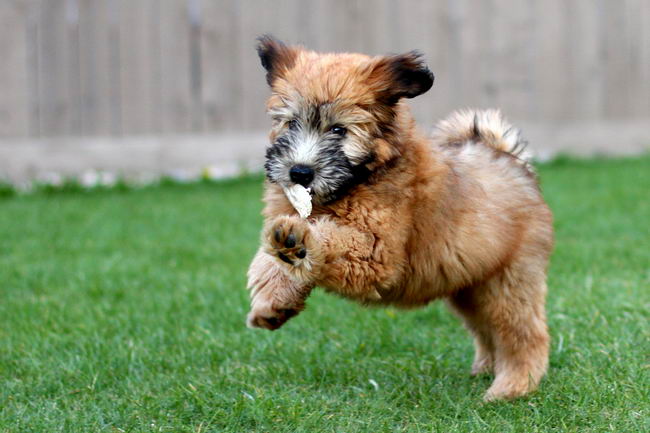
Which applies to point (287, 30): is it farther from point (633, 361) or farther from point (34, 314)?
point (633, 361)

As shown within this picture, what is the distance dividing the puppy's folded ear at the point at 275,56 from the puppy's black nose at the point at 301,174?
511 millimetres

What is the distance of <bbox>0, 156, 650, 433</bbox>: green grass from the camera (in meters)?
3.78

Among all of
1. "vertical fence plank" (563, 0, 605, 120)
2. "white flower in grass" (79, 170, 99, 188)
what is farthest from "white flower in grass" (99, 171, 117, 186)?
"vertical fence plank" (563, 0, 605, 120)

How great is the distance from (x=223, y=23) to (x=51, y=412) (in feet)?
25.0

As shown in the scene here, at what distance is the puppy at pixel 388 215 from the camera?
11.8 feet

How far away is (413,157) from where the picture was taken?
153 inches

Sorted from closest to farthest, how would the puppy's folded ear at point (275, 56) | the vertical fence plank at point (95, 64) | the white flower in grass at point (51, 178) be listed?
the puppy's folded ear at point (275, 56) → the white flower in grass at point (51, 178) → the vertical fence plank at point (95, 64)

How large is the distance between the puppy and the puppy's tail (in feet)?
0.89

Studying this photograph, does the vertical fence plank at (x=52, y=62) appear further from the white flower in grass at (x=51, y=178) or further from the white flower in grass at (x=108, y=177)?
the white flower in grass at (x=108, y=177)

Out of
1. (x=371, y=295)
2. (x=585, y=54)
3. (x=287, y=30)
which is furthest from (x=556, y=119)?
(x=371, y=295)

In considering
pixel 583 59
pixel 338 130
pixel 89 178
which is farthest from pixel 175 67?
pixel 338 130

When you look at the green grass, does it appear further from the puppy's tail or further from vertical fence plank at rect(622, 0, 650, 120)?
vertical fence plank at rect(622, 0, 650, 120)

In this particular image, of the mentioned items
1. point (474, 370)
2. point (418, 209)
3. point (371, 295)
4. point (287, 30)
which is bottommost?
point (474, 370)

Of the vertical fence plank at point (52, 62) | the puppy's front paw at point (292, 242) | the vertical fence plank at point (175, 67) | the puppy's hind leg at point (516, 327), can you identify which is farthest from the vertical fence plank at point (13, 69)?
the puppy's front paw at point (292, 242)
